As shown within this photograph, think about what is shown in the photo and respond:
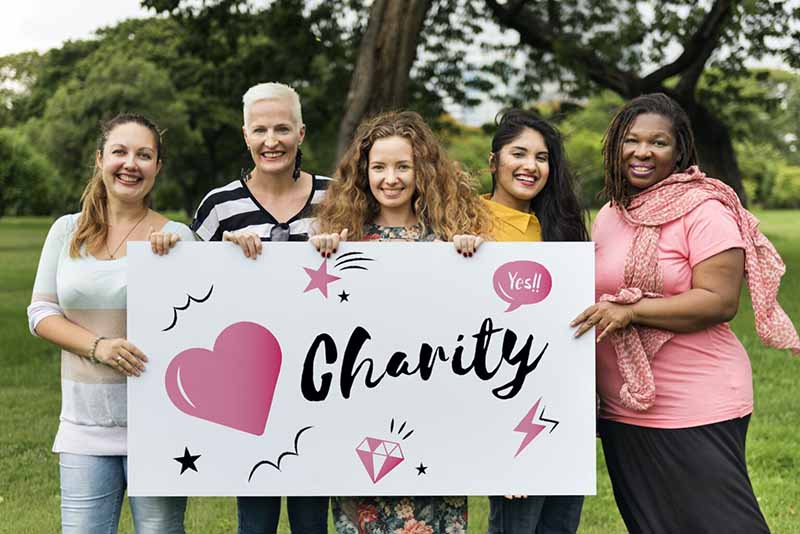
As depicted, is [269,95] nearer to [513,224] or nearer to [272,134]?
[272,134]

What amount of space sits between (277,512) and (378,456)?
61 centimetres

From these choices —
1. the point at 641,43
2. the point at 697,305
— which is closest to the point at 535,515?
the point at 697,305

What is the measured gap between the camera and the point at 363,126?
358cm

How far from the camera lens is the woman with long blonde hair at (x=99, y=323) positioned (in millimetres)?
3213

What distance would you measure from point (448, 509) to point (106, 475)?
1193 millimetres

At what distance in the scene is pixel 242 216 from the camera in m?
3.67

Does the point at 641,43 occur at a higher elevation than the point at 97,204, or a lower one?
higher

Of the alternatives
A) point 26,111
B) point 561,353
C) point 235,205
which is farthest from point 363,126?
point 26,111

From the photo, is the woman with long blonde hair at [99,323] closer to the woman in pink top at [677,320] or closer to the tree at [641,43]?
the woman in pink top at [677,320]

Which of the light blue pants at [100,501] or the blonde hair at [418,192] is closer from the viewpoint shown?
the light blue pants at [100,501]

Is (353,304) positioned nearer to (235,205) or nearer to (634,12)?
(235,205)

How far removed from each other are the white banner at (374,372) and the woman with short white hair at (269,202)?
357mm

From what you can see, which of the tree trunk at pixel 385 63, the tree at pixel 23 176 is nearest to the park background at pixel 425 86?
the tree trunk at pixel 385 63

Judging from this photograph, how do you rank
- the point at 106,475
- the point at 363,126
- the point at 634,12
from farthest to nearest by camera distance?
the point at 634,12
the point at 363,126
the point at 106,475
